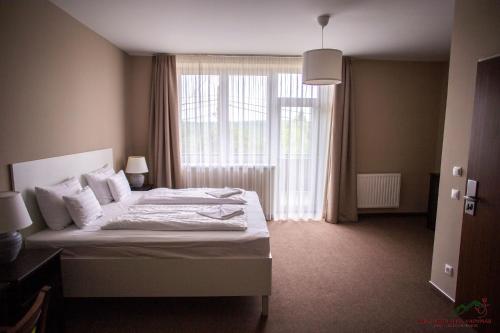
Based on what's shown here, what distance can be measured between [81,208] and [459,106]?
328cm

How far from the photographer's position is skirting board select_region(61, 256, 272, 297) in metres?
2.25

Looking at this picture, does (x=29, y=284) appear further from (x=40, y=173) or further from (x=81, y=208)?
(x=40, y=173)

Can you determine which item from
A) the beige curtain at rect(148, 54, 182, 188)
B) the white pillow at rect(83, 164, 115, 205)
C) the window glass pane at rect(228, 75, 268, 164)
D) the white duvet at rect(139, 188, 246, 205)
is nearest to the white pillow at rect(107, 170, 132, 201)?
the white pillow at rect(83, 164, 115, 205)

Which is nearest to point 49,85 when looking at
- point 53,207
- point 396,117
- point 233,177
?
point 53,207

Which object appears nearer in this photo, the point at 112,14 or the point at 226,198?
the point at 112,14

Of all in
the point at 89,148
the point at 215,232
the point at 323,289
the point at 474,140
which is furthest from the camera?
the point at 89,148

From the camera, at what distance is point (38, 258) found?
1973 mm

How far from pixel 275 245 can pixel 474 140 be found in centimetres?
235

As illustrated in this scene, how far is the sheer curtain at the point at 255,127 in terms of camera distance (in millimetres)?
4355

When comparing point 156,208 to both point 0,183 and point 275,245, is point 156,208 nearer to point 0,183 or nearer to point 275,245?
point 0,183

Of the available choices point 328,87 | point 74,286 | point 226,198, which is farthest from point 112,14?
point 328,87

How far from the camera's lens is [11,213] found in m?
1.81

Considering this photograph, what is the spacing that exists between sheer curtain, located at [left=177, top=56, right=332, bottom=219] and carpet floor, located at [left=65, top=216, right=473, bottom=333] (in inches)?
54.3

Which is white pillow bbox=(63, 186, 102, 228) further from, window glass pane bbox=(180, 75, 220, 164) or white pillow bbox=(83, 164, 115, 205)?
window glass pane bbox=(180, 75, 220, 164)
